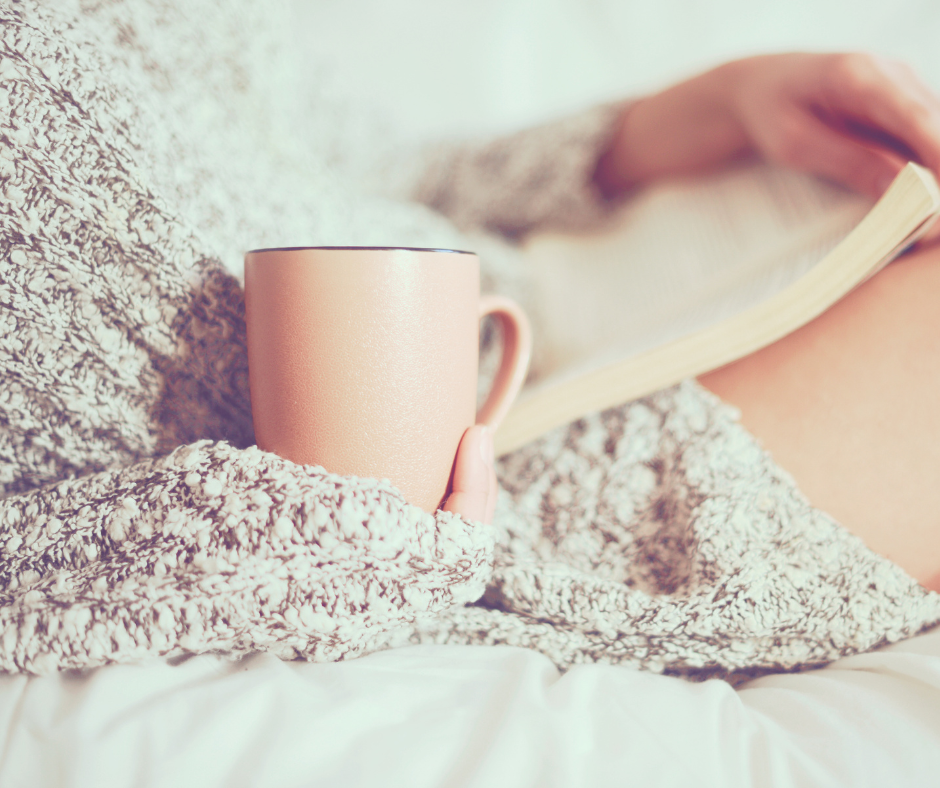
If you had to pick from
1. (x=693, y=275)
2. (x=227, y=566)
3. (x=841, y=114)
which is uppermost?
(x=841, y=114)

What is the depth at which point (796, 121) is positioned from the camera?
21.3 inches

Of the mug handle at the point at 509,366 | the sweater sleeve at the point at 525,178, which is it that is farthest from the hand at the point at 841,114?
the mug handle at the point at 509,366

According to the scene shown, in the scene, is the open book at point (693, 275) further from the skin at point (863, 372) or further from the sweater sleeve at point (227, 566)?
the sweater sleeve at point (227, 566)

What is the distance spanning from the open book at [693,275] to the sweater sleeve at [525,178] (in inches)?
→ 1.6

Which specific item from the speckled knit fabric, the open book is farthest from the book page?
the speckled knit fabric

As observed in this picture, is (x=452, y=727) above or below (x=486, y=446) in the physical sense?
below

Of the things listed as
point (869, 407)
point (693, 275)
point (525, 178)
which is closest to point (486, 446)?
point (869, 407)

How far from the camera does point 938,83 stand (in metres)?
0.84

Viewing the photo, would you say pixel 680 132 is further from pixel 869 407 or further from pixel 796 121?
pixel 869 407

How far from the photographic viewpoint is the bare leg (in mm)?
394

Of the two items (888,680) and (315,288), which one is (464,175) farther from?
(888,680)

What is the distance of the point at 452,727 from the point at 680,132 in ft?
2.16

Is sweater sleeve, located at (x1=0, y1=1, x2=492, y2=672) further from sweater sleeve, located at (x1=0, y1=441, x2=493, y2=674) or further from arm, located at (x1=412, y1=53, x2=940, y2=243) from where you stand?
arm, located at (x1=412, y1=53, x2=940, y2=243)

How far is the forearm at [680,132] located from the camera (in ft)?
2.08
